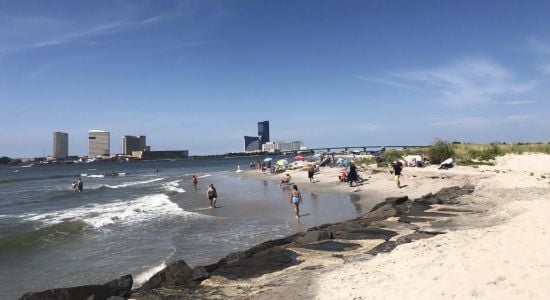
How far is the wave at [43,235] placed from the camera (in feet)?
53.6

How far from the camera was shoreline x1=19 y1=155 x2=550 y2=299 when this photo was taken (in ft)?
23.1

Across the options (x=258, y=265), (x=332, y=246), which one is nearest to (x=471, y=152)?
(x=332, y=246)

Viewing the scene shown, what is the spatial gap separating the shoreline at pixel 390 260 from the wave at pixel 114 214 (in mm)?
10979

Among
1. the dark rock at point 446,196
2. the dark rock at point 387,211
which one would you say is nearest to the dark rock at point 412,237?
the dark rock at point 387,211

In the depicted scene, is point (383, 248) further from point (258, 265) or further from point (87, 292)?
point (87, 292)

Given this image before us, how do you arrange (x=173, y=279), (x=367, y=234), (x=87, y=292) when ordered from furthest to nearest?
(x=367, y=234) → (x=173, y=279) → (x=87, y=292)

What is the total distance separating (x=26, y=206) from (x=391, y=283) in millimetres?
30926

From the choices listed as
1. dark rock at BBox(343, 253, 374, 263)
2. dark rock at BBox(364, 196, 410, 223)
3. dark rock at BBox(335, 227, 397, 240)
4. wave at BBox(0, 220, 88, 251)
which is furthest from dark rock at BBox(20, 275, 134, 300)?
wave at BBox(0, 220, 88, 251)

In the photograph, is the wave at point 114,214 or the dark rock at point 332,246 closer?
the dark rock at point 332,246

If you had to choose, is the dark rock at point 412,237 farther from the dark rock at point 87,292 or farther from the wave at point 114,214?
the wave at point 114,214

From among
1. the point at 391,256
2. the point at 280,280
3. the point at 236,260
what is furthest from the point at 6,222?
the point at 391,256

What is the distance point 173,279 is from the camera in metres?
9.08

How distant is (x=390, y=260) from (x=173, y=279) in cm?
448

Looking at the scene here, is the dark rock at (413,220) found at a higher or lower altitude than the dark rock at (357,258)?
higher
